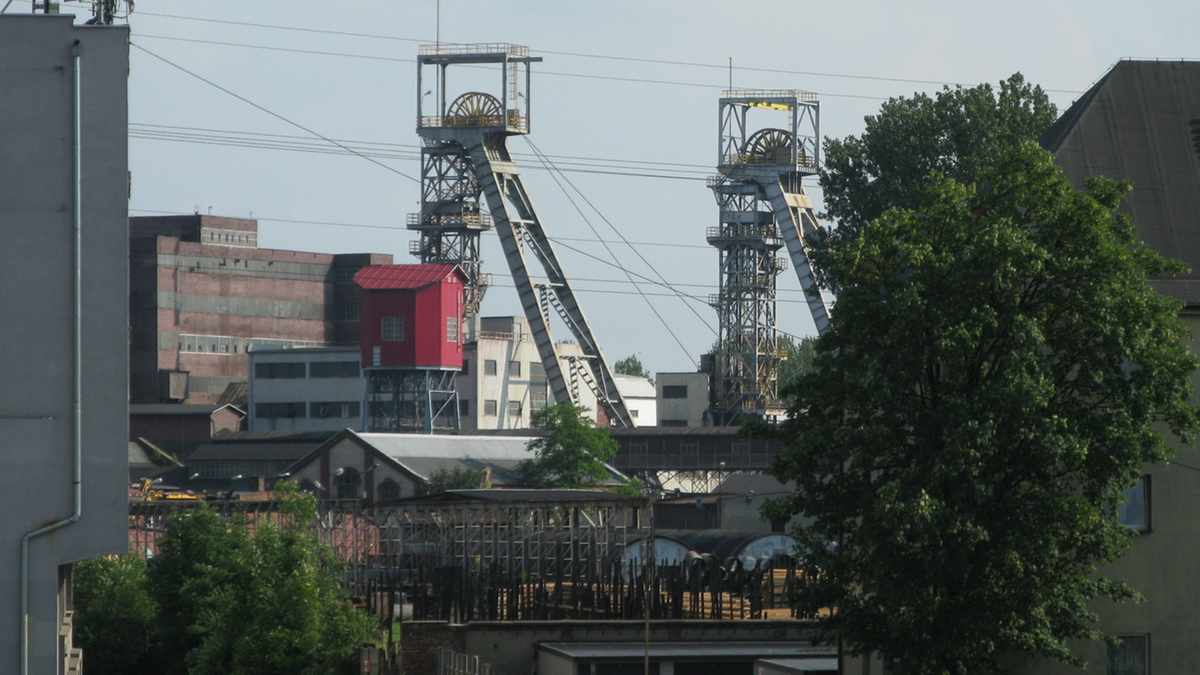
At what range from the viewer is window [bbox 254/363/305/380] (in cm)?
10319

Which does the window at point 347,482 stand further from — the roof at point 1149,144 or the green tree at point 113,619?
the roof at point 1149,144

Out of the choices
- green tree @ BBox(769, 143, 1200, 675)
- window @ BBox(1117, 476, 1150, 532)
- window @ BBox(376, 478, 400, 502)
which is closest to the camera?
green tree @ BBox(769, 143, 1200, 675)

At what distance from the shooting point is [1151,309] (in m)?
19.6

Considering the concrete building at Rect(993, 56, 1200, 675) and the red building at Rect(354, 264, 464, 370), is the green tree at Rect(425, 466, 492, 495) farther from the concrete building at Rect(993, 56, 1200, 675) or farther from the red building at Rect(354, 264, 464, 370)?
the concrete building at Rect(993, 56, 1200, 675)

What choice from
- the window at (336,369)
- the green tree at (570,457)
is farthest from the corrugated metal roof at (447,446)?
the window at (336,369)

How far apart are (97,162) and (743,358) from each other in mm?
79264

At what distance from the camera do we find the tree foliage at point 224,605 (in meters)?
30.9

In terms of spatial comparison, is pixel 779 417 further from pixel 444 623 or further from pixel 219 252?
pixel 444 623

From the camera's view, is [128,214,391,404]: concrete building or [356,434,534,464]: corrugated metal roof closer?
[356,434,534,464]: corrugated metal roof

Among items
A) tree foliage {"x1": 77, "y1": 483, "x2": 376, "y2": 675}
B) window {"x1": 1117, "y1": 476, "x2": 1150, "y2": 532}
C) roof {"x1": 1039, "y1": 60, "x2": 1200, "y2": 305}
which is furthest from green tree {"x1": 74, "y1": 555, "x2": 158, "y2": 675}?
window {"x1": 1117, "y1": 476, "x2": 1150, "y2": 532}

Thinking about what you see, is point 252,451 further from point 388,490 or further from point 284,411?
point 388,490

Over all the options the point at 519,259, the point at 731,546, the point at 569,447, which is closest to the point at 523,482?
the point at 569,447

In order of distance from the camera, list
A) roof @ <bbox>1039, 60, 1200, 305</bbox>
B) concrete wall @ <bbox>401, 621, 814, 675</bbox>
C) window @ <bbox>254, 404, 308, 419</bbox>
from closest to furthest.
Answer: roof @ <bbox>1039, 60, 1200, 305</bbox>
concrete wall @ <bbox>401, 621, 814, 675</bbox>
window @ <bbox>254, 404, 308, 419</bbox>

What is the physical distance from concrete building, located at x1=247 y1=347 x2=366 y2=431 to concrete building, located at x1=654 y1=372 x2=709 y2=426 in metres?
26.5
